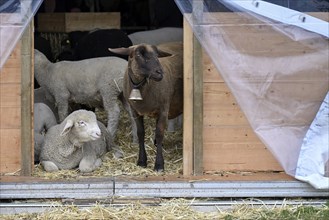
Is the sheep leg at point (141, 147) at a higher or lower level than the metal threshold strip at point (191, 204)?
higher

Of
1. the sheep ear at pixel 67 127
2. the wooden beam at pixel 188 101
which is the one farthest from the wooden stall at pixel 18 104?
the wooden beam at pixel 188 101

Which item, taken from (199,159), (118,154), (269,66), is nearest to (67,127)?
(118,154)

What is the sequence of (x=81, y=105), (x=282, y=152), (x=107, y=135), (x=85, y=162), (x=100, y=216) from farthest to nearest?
(x=81, y=105) → (x=107, y=135) → (x=85, y=162) → (x=282, y=152) → (x=100, y=216)

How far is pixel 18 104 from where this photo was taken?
7633 mm

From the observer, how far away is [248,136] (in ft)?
25.4

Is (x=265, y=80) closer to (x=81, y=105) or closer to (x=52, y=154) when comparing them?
(x=52, y=154)

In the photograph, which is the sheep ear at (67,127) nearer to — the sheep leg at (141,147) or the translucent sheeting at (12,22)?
the sheep leg at (141,147)

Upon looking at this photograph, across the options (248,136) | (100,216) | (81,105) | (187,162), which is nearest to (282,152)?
(248,136)

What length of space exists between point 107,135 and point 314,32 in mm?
2752

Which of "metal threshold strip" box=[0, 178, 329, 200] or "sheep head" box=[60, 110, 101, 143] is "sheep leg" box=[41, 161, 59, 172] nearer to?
"sheep head" box=[60, 110, 101, 143]

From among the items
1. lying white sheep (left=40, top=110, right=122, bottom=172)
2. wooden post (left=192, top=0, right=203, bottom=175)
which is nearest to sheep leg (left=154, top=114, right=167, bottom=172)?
wooden post (left=192, top=0, right=203, bottom=175)

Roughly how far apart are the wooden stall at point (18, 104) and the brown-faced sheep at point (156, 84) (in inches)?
33.9

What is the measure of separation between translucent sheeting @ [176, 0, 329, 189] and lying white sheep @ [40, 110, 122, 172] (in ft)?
4.94

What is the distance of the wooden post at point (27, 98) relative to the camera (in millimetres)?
7570
